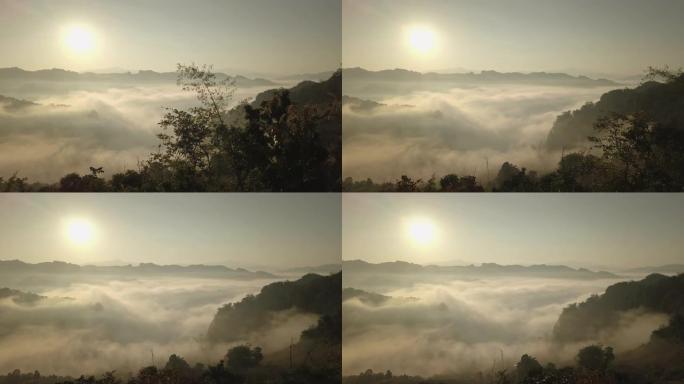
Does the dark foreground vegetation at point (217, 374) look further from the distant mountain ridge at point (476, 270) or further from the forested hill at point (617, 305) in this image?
the forested hill at point (617, 305)

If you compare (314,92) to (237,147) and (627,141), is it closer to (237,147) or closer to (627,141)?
(237,147)

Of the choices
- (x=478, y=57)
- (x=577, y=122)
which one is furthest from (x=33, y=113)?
(x=577, y=122)

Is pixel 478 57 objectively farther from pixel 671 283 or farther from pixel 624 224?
pixel 671 283

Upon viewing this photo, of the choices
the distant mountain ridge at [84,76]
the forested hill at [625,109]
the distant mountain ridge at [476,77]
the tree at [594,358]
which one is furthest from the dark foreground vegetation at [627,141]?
the distant mountain ridge at [84,76]

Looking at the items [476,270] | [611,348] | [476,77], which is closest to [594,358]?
[611,348]

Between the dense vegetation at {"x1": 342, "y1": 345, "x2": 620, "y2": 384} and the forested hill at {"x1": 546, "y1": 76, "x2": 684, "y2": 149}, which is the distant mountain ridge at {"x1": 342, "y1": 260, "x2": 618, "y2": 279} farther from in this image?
the forested hill at {"x1": 546, "y1": 76, "x2": 684, "y2": 149}
